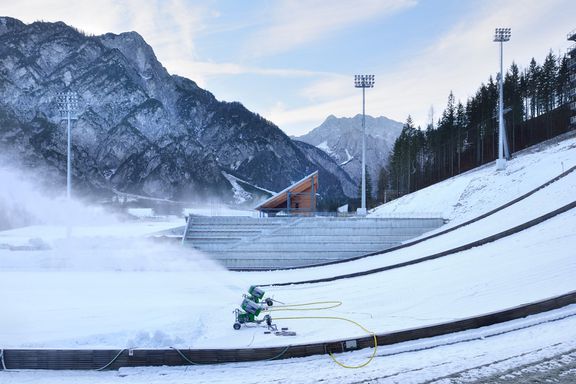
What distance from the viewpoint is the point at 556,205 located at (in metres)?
17.3

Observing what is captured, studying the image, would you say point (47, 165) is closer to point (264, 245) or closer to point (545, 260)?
point (264, 245)

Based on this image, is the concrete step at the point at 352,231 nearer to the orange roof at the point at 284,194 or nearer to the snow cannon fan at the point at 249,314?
the orange roof at the point at 284,194

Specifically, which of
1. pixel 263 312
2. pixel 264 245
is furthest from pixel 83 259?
pixel 263 312

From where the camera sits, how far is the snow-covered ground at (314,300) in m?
6.73

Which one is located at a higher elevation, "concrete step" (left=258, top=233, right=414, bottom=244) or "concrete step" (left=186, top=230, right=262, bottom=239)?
"concrete step" (left=186, top=230, right=262, bottom=239)

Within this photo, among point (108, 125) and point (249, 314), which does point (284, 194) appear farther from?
point (108, 125)

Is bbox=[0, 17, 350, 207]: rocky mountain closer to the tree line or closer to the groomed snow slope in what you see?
the tree line

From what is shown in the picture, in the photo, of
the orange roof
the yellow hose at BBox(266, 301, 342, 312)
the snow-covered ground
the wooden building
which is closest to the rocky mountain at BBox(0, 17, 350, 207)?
the orange roof

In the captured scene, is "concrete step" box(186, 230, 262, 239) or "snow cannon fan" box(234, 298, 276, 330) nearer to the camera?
"snow cannon fan" box(234, 298, 276, 330)

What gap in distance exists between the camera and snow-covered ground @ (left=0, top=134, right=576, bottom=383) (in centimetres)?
673

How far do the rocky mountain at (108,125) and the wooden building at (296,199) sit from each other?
3756 inches

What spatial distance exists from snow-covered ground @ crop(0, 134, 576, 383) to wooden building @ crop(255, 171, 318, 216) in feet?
26.7

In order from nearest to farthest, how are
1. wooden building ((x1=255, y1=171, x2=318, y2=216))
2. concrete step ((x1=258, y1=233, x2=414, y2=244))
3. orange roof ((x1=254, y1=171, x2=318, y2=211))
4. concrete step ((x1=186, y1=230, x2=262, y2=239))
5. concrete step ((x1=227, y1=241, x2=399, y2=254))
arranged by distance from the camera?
concrete step ((x1=227, y1=241, x2=399, y2=254)) → concrete step ((x1=258, y1=233, x2=414, y2=244)) → concrete step ((x1=186, y1=230, x2=262, y2=239)) → wooden building ((x1=255, y1=171, x2=318, y2=216)) → orange roof ((x1=254, y1=171, x2=318, y2=211))

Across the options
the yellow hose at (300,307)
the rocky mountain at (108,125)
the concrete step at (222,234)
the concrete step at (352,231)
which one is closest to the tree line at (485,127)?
the concrete step at (352,231)
